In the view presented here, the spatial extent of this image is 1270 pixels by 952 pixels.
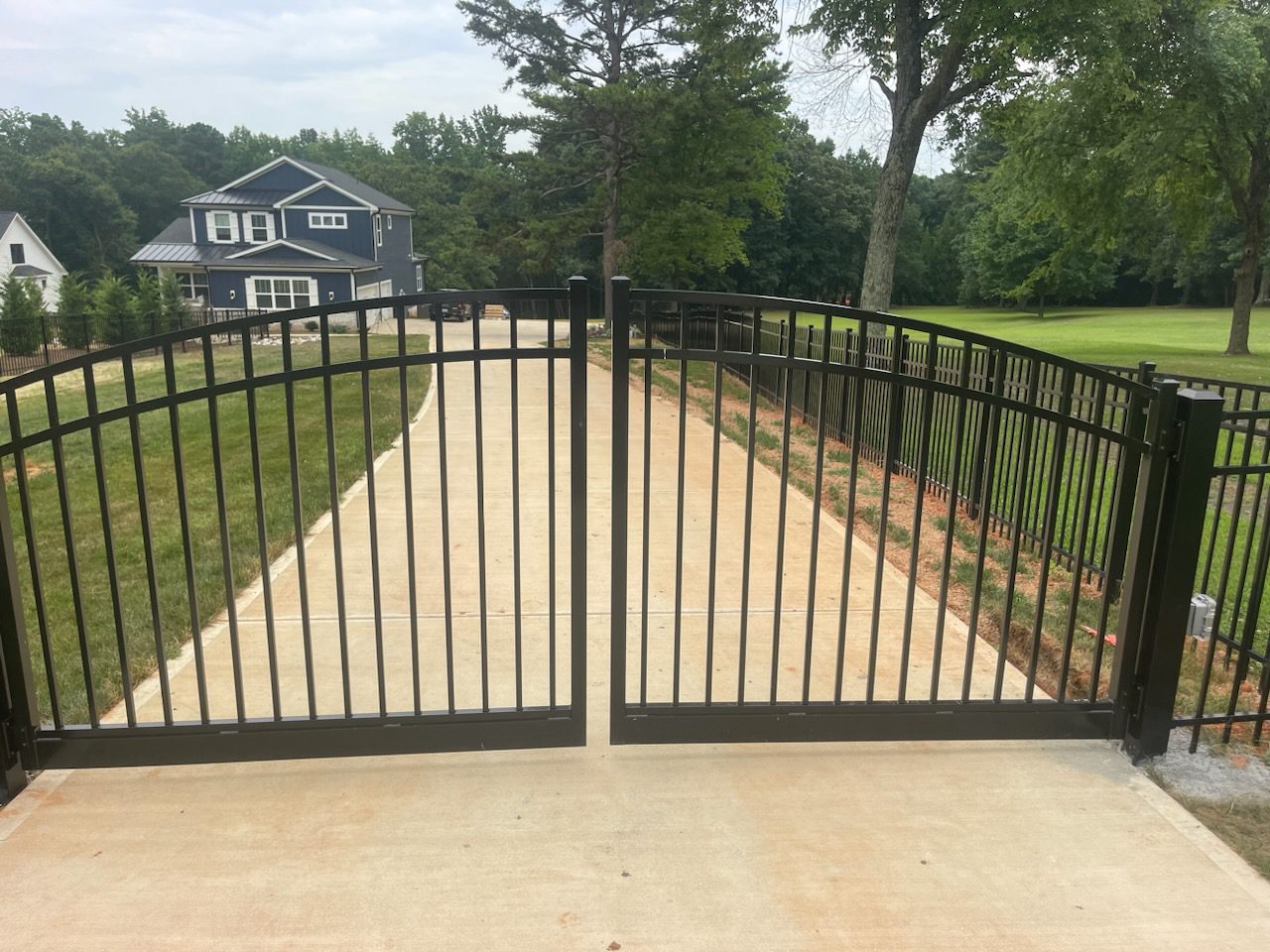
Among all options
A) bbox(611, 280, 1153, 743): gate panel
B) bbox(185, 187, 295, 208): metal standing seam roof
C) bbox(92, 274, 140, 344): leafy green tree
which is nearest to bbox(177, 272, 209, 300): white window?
bbox(185, 187, 295, 208): metal standing seam roof

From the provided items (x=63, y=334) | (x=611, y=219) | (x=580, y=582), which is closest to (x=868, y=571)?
(x=580, y=582)

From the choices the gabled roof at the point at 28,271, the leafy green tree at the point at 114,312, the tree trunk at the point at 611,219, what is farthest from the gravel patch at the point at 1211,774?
the gabled roof at the point at 28,271

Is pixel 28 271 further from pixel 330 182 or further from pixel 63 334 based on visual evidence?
pixel 63 334

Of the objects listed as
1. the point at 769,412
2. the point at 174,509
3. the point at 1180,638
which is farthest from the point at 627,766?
the point at 769,412

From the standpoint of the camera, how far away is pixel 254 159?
80.6m

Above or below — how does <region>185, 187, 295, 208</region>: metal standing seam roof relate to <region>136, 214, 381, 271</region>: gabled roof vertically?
above

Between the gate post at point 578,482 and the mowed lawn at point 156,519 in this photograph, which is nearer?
the gate post at point 578,482

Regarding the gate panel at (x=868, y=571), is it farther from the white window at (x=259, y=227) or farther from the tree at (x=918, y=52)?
the white window at (x=259, y=227)

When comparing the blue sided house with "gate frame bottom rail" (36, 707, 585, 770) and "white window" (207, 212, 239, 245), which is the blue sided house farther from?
"gate frame bottom rail" (36, 707, 585, 770)

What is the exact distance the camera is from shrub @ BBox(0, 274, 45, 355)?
78.7 feet

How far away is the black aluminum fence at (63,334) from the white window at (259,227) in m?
9.27

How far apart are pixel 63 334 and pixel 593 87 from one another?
1719 cm

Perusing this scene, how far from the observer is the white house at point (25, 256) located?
138 feet

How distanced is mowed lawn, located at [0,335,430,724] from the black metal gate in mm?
31
